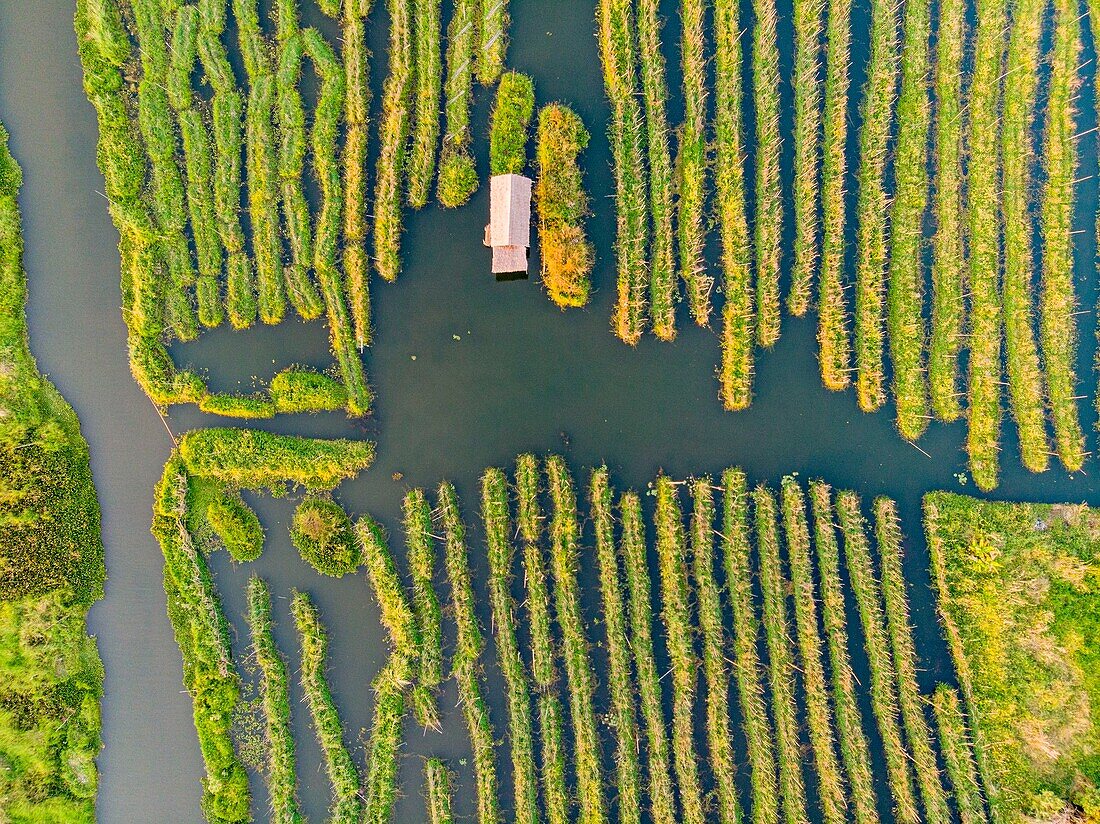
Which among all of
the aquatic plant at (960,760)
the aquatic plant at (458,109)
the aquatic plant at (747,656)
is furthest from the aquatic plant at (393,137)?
the aquatic plant at (960,760)

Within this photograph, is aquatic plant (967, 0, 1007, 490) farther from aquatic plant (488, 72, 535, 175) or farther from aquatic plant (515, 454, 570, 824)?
aquatic plant (488, 72, 535, 175)

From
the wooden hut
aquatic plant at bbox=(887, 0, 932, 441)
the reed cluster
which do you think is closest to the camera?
the wooden hut

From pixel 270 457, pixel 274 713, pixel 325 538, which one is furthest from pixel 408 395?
pixel 274 713

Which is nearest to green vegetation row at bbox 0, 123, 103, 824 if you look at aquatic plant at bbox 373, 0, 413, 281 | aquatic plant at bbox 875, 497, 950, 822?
aquatic plant at bbox 373, 0, 413, 281

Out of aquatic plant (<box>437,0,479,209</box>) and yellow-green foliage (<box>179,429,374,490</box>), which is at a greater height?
aquatic plant (<box>437,0,479,209</box>)

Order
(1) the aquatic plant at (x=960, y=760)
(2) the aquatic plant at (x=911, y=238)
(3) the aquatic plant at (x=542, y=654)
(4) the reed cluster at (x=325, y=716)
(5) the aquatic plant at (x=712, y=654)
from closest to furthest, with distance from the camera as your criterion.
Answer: (1) the aquatic plant at (x=960, y=760), (5) the aquatic plant at (x=712, y=654), (3) the aquatic plant at (x=542, y=654), (2) the aquatic plant at (x=911, y=238), (4) the reed cluster at (x=325, y=716)

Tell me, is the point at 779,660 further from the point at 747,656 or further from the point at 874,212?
the point at 874,212

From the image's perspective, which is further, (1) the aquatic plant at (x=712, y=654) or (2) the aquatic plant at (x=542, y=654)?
(2) the aquatic plant at (x=542, y=654)

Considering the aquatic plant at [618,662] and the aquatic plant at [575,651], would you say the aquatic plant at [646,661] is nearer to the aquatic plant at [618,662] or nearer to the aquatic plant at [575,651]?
the aquatic plant at [618,662]
